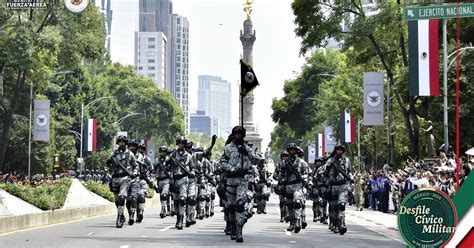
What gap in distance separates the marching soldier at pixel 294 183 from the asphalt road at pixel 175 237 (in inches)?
18.3

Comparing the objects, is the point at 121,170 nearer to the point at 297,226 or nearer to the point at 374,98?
the point at 297,226

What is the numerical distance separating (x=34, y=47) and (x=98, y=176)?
23968 millimetres

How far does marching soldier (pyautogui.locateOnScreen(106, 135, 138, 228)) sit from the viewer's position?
75.4 feet

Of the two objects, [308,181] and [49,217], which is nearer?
[308,181]

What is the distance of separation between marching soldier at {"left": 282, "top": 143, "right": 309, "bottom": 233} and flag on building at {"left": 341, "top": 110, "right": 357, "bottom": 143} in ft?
112

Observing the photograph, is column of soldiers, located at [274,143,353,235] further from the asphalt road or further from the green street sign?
the green street sign

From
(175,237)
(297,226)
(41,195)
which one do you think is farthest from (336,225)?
(41,195)

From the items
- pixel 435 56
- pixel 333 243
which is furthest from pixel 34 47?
pixel 333 243

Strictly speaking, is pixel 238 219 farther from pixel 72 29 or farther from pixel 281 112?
pixel 281 112

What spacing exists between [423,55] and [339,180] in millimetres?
7502

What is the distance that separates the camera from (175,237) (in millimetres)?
20094

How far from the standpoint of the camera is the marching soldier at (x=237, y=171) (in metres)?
19.3

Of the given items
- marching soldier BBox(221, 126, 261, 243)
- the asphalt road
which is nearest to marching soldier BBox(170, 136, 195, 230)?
the asphalt road

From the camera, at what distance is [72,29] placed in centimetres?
5097
